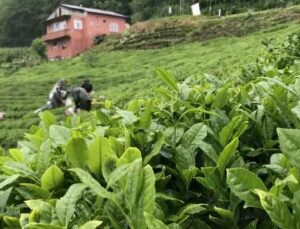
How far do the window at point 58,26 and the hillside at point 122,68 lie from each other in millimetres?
7135

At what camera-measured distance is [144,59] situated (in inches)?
856

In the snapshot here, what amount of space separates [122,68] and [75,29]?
13.4 metres

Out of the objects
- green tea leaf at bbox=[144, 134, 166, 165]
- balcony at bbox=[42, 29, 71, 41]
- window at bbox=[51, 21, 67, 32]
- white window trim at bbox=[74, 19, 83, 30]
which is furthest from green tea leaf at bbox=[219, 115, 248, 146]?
window at bbox=[51, 21, 67, 32]

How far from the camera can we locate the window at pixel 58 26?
1342 inches

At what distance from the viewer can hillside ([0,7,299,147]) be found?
1166 cm

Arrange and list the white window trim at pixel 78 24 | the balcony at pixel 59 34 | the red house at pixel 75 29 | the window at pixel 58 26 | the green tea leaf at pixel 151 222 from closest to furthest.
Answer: the green tea leaf at pixel 151 222
the red house at pixel 75 29
the balcony at pixel 59 34
the white window trim at pixel 78 24
the window at pixel 58 26

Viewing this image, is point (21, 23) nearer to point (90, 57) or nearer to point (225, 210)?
point (90, 57)

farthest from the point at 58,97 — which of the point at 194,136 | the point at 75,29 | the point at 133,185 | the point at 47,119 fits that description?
the point at 75,29

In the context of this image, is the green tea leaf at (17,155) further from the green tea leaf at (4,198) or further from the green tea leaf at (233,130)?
the green tea leaf at (233,130)

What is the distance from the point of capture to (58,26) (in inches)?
1374

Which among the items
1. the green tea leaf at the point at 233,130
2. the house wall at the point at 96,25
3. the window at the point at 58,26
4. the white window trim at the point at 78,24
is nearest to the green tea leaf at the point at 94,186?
the green tea leaf at the point at 233,130

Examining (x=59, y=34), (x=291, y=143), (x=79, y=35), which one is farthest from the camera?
(x=59, y=34)

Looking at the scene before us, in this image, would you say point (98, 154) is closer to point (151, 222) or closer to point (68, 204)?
point (68, 204)

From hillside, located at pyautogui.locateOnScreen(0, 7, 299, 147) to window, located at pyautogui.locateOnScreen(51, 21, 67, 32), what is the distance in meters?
7.13
